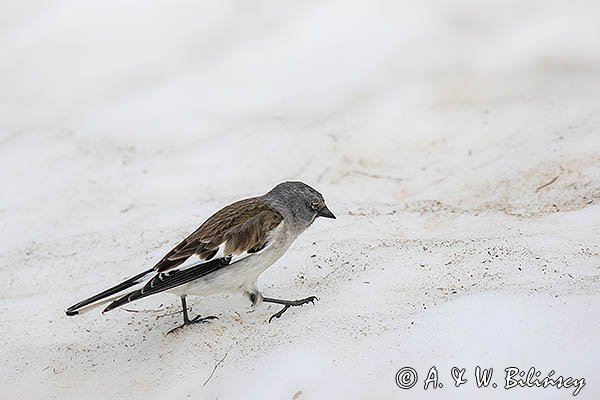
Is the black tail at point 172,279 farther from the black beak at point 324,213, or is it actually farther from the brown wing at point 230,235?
the black beak at point 324,213

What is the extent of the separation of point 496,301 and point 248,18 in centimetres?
407

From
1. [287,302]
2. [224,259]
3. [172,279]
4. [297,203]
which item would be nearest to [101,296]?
[172,279]

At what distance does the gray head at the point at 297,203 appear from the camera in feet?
17.9

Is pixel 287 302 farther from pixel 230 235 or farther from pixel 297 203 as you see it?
pixel 297 203

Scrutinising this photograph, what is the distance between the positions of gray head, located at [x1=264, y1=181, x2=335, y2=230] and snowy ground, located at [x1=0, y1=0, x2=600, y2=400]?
32 cm

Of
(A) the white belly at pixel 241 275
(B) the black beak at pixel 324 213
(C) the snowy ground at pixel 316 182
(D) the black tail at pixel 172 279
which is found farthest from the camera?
(B) the black beak at pixel 324 213

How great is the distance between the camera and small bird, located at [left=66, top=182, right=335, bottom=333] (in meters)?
4.98

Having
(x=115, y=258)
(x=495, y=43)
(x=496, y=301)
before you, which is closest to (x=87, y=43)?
(x=115, y=258)

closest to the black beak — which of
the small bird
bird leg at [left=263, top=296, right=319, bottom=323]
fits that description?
the small bird

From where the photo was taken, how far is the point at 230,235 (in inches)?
204

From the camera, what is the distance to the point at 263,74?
778 centimetres

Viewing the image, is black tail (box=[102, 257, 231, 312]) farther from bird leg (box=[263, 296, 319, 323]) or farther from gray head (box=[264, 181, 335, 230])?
gray head (box=[264, 181, 335, 230])

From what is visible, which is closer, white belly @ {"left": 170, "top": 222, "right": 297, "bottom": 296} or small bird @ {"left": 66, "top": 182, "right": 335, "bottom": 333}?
small bird @ {"left": 66, "top": 182, "right": 335, "bottom": 333}

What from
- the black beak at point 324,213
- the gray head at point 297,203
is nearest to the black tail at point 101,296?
the gray head at point 297,203
